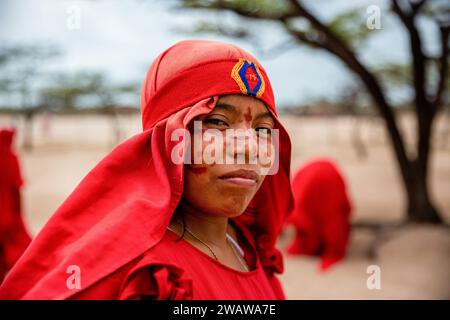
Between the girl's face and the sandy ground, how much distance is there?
1.34 ft

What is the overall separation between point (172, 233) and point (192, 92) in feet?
1.08

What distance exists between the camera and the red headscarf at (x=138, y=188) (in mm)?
956

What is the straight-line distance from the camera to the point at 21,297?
95 centimetres

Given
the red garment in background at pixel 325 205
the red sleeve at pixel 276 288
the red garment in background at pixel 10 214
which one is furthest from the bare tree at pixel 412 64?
the red sleeve at pixel 276 288

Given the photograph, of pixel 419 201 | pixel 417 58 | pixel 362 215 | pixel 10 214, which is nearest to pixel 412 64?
pixel 417 58

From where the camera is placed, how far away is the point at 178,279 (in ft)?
3.18

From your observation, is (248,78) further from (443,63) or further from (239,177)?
(443,63)

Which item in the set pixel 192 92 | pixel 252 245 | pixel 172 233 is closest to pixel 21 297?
pixel 172 233

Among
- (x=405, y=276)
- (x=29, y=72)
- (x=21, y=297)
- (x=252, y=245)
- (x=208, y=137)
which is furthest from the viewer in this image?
(x=29, y=72)

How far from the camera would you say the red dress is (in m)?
0.94

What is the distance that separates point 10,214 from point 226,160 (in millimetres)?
2700

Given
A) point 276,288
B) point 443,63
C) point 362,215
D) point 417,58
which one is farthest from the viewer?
point 362,215

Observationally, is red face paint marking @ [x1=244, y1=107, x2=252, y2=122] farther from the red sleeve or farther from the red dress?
the red sleeve
